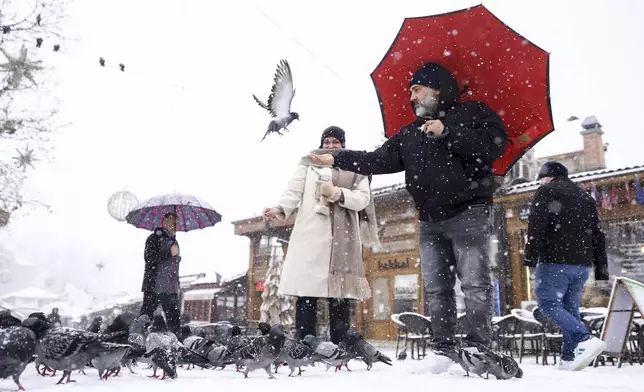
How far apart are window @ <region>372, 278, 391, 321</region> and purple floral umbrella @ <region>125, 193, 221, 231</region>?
9.23 metres

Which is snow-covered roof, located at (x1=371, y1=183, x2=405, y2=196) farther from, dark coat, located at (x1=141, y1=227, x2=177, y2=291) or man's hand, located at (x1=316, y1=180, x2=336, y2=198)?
man's hand, located at (x1=316, y1=180, x2=336, y2=198)

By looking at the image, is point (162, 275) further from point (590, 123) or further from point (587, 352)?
point (590, 123)

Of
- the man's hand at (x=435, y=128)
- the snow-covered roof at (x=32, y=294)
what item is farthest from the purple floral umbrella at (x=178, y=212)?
the snow-covered roof at (x=32, y=294)

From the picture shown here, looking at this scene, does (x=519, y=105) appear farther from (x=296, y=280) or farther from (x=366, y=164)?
(x=296, y=280)

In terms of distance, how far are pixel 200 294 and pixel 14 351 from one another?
75.4 ft

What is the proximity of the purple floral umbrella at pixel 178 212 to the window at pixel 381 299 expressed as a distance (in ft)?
30.3

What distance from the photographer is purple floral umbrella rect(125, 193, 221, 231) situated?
719 centimetres

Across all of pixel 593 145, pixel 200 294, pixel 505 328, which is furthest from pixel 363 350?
pixel 200 294

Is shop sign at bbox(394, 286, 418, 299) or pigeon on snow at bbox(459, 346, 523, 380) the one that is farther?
shop sign at bbox(394, 286, 418, 299)

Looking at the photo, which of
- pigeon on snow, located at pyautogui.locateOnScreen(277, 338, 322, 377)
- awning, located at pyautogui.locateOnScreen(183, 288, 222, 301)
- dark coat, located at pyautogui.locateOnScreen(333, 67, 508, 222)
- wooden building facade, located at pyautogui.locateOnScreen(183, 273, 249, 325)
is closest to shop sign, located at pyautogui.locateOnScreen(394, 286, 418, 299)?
wooden building facade, located at pyautogui.locateOnScreen(183, 273, 249, 325)

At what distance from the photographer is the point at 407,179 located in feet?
10.8

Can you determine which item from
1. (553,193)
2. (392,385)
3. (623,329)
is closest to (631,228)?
(623,329)

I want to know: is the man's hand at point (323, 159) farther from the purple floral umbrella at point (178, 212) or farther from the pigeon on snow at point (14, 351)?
the purple floral umbrella at point (178, 212)

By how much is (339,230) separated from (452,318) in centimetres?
136
